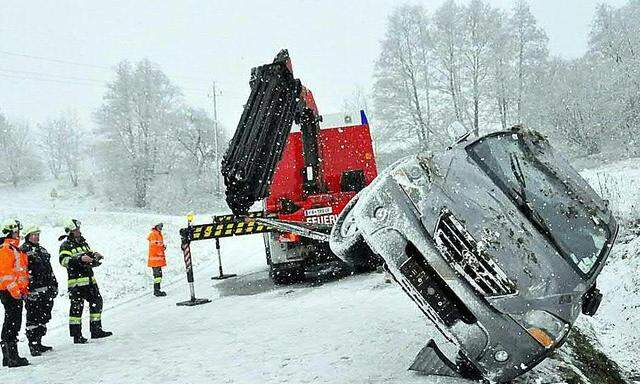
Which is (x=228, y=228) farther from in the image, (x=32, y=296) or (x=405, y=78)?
(x=405, y=78)

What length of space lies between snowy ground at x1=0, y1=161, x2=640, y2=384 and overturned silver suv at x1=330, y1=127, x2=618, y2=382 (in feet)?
2.71

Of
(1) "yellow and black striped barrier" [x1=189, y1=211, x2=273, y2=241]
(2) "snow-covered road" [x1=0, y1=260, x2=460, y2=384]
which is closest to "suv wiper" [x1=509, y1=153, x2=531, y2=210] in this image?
(2) "snow-covered road" [x1=0, y1=260, x2=460, y2=384]

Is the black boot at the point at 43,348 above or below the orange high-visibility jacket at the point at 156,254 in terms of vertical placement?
below

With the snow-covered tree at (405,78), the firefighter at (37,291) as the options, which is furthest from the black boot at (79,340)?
the snow-covered tree at (405,78)

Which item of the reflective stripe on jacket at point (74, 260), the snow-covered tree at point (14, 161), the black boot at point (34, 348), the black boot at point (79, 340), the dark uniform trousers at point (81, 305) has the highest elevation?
the snow-covered tree at point (14, 161)

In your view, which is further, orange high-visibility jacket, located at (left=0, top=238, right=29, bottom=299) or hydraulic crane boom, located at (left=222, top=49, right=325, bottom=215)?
hydraulic crane boom, located at (left=222, top=49, right=325, bottom=215)

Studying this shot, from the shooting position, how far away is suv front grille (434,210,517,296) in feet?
11.9

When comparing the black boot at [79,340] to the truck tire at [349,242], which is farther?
the black boot at [79,340]

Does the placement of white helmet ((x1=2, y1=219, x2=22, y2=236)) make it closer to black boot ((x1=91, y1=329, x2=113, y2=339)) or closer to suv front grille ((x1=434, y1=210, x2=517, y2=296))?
black boot ((x1=91, y1=329, x2=113, y2=339))

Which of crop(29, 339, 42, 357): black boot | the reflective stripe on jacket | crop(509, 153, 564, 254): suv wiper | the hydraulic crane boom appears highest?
the hydraulic crane boom

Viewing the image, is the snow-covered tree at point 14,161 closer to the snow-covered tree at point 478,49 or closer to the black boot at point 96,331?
the snow-covered tree at point 478,49

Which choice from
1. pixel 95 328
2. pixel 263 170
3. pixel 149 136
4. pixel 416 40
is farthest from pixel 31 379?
pixel 149 136

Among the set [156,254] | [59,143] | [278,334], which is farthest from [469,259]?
[59,143]

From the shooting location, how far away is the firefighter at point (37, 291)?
6.90m
